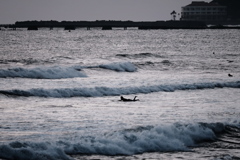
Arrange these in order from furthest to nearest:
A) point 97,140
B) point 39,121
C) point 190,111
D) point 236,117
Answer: point 190,111, point 236,117, point 39,121, point 97,140

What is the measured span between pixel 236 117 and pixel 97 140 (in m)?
5.71

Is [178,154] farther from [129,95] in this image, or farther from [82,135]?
[129,95]

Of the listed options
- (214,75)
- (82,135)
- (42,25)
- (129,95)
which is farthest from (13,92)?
(42,25)

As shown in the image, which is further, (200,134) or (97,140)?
(200,134)

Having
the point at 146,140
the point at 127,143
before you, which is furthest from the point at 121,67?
the point at 127,143

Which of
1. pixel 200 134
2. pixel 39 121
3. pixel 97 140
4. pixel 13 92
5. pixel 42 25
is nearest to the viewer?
pixel 97 140

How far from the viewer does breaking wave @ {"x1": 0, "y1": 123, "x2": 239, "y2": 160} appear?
1098 centimetres

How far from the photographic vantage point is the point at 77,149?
37.9 ft

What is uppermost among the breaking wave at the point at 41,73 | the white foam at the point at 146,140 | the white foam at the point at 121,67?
the white foam at the point at 146,140

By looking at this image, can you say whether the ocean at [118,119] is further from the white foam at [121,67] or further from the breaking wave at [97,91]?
the white foam at [121,67]

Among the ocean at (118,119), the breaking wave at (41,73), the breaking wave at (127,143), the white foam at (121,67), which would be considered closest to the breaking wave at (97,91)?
the ocean at (118,119)

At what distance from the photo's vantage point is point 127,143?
12047 millimetres

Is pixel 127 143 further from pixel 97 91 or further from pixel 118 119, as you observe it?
pixel 97 91

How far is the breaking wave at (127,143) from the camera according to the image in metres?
11.0
